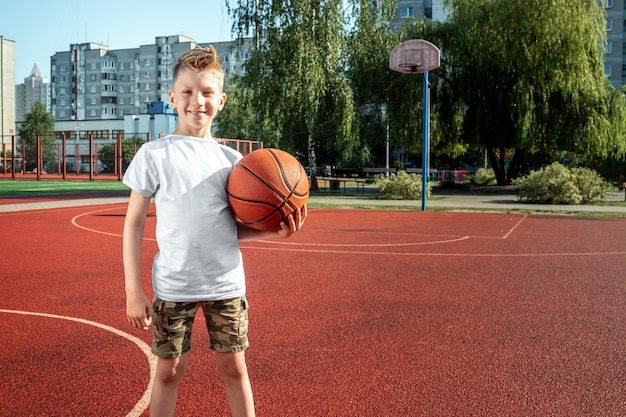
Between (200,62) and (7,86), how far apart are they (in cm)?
8032

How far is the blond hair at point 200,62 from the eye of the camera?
8.59ft

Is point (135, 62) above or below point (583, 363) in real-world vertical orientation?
above

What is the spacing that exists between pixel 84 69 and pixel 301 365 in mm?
114748

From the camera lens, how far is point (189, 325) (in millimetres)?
2604

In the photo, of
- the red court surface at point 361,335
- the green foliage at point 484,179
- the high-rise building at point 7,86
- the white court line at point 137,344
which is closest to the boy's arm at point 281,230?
the red court surface at point 361,335

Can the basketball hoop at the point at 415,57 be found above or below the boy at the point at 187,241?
above

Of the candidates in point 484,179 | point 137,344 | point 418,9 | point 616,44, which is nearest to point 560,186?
point 484,179

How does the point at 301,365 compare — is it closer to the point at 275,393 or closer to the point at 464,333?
the point at 275,393

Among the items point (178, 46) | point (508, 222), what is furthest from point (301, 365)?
point (178, 46)

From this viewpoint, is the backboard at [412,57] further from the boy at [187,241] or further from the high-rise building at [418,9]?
the high-rise building at [418,9]

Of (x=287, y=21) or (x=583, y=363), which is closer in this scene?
(x=583, y=363)

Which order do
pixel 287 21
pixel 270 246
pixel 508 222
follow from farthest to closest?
pixel 287 21
pixel 508 222
pixel 270 246

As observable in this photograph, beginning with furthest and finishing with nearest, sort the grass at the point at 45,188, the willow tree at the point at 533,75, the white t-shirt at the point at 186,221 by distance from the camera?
1. the grass at the point at 45,188
2. the willow tree at the point at 533,75
3. the white t-shirt at the point at 186,221

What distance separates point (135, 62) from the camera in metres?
107
